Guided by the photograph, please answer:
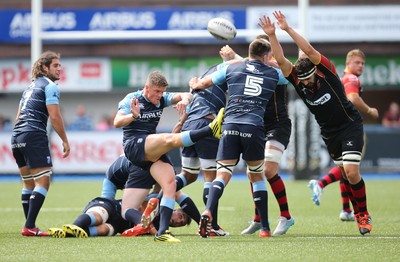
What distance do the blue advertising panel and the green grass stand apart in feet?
41.1

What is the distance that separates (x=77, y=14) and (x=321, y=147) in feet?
29.6

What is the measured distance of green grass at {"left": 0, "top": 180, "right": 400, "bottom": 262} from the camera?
8.00 meters

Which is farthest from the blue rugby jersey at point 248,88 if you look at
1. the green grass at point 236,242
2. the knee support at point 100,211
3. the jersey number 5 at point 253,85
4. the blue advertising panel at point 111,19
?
the blue advertising panel at point 111,19

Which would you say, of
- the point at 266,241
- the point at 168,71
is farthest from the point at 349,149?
the point at 168,71

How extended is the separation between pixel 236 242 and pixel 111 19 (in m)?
18.5

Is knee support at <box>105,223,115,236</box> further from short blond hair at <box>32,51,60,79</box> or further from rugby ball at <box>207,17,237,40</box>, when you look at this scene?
rugby ball at <box>207,17,237,40</box>

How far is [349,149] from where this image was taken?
10.1 m

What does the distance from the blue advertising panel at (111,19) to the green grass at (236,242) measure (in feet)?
41.1

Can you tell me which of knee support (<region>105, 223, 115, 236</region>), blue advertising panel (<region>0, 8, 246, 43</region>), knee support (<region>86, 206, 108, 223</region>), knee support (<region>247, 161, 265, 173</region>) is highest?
blue advertising panel (<region>0, 8, 246, 43</region>)

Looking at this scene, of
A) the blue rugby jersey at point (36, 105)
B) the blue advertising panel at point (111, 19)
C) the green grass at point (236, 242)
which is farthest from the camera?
the blue advertising panel at point (111, 19)

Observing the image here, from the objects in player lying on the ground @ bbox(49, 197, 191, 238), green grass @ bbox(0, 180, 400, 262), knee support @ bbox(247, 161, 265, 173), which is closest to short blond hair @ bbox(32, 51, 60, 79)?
player lying on the ground @ bbox(49, 197, 191, 238)

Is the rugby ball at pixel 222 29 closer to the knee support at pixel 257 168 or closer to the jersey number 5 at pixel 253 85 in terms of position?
the jersey number 5 at pixel 253 85

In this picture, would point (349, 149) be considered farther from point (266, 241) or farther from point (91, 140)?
point (91, 140)

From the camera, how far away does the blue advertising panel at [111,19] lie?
87.8ft
